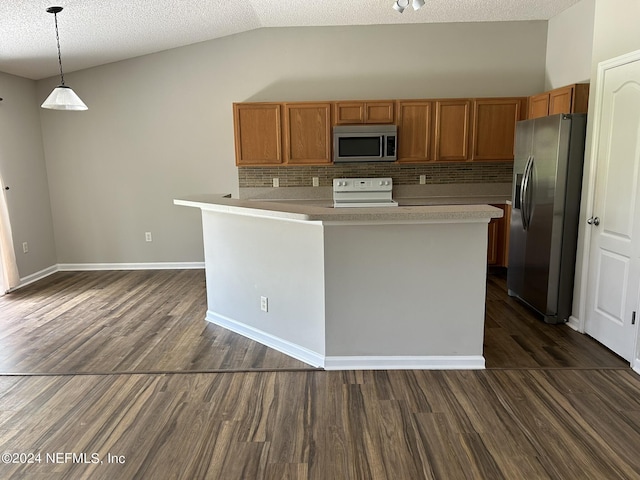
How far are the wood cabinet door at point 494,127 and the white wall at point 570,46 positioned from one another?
0.50m

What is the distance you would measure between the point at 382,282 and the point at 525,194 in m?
1.87

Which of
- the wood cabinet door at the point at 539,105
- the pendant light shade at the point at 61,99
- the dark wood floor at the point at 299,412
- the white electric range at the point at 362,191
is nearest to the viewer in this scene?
the dark wood floor at the point at 299,412

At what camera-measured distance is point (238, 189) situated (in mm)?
5473

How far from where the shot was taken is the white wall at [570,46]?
4289 millimetres

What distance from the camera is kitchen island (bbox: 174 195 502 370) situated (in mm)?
2697

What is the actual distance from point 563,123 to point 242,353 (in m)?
2.99

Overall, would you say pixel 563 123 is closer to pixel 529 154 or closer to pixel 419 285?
pixel 529 154

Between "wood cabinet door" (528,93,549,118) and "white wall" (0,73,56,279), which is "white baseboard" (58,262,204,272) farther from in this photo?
"wood cabinet door" (528,93,549,118)

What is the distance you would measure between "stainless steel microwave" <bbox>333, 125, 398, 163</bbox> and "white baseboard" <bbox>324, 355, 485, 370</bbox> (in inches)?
108

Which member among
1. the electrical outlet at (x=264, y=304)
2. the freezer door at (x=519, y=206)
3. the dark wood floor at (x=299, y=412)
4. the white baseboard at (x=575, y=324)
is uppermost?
the freezer door at (x=519, y=206)

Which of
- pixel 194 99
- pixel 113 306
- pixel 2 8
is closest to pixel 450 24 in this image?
pixel 194 99

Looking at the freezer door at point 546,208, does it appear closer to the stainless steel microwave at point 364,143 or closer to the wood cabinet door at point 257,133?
the stainless steel microwave at point 364,143

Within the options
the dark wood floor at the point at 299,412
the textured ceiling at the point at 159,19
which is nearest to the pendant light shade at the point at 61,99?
the textured ceiling at the point at 159,19

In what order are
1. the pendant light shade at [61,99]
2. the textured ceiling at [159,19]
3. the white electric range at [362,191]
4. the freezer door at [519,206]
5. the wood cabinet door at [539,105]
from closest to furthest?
the pendant light shade at [61,99], the textured ceiling at [159,19], the freezer door at [519,206], the wood cabinet door at [539,105], the white electric range at [362,191]
